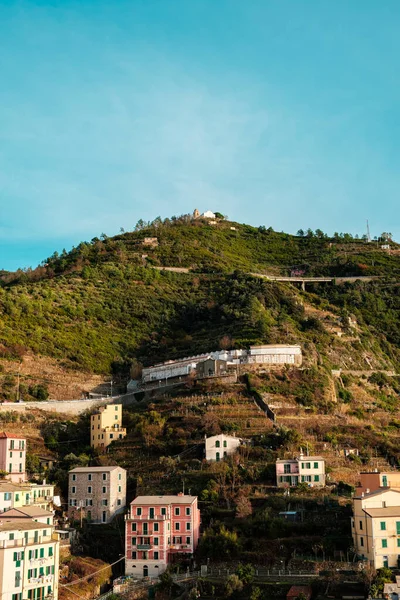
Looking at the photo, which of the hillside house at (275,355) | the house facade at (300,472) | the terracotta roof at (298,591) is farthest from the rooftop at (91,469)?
the hillside house at (275,355)

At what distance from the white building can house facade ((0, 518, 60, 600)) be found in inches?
629

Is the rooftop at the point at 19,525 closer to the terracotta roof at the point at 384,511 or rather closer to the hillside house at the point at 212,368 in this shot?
the terracotta roof at the point at 384,511

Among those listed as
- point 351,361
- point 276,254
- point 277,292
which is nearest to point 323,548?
point 351,361

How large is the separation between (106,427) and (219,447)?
44.6ft

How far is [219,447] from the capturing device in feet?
220

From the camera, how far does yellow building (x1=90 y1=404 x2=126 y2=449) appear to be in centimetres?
7512

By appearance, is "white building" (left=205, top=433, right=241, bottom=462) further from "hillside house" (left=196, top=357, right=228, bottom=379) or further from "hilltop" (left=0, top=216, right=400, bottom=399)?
"hilltop" (left=0, top=216, right=400, bottom=399)

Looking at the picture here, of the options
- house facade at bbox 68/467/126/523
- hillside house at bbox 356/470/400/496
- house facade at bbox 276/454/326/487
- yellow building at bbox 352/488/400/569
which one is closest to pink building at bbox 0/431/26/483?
house facade at bbox 68/467/126/523

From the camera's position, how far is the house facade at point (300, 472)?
205ft

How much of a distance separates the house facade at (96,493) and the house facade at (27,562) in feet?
31.7

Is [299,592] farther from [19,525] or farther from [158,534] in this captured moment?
[19,525]

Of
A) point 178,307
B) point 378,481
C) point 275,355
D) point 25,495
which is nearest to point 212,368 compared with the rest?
point 275,355

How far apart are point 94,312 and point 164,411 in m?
35.7

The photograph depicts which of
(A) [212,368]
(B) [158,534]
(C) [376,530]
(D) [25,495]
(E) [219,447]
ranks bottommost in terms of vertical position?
(B) [158,534]
